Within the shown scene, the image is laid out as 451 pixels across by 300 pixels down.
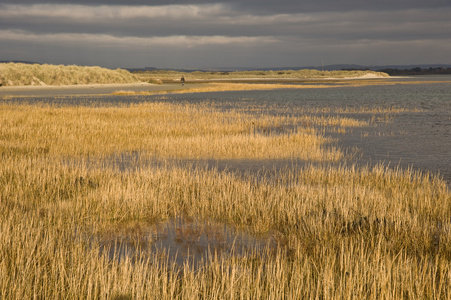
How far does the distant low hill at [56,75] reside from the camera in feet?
250

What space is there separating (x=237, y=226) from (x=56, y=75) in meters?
84.7

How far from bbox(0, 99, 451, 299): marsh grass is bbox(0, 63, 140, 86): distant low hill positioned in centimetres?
6735

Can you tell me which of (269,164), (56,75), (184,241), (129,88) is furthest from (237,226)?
(56,75)

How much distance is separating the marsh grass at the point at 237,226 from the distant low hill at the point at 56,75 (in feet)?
221

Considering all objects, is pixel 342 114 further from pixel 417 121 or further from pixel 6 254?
pixel 6 254

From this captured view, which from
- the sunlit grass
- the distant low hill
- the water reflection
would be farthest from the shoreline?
the water reflection

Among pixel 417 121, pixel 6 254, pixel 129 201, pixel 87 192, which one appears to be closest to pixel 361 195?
pixel 129 201

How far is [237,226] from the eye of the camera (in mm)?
8445

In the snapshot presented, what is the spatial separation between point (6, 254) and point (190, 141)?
12662mm

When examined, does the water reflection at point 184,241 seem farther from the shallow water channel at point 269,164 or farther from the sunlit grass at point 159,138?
the sunlit grass at point 159,138

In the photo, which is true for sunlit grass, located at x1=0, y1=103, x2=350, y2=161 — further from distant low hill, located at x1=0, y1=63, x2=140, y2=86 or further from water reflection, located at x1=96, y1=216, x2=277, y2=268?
distant low hill, located at x1=0, y1=63, x2=140, y2=86

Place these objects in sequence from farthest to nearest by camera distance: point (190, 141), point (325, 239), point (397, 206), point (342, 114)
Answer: point (342, 114), point (190, 141), point (397, 206), point (325, 239)

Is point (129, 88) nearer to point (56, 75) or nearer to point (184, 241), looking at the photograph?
point (56, 75)

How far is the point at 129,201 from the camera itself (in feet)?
30.6
